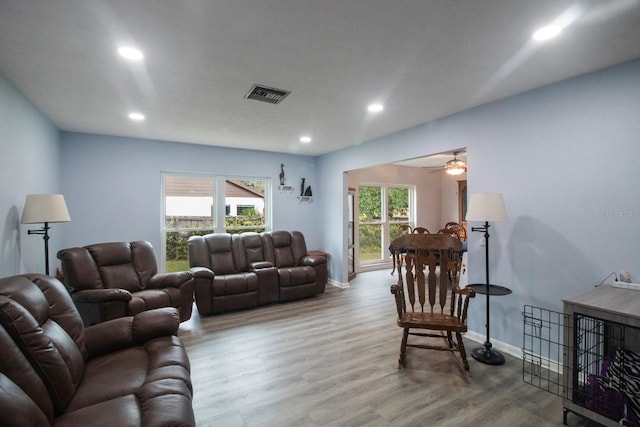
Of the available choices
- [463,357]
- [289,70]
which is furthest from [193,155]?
[463,357]

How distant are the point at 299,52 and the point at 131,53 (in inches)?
46.3

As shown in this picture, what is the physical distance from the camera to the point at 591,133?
7.97 ft

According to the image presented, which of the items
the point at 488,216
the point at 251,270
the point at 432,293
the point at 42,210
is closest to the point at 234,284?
the point at 251,270

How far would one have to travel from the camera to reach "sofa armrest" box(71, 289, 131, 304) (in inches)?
116

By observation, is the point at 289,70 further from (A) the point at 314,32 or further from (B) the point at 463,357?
(B) the point at 463,357

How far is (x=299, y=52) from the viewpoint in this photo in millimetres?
2127

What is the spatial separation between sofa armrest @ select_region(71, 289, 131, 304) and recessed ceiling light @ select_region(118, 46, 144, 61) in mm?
2181

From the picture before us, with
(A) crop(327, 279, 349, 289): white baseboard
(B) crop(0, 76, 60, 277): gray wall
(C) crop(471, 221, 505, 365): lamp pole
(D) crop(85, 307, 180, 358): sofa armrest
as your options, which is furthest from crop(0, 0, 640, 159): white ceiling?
(A) crop(327, 279, 349, 289): white baseboard

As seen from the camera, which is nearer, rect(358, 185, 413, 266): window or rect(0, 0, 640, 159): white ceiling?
rect(0, 0, 640, 159): white ceiling

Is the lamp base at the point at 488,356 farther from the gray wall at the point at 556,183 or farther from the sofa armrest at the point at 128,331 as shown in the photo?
the sofa armrest at the point at 128,331

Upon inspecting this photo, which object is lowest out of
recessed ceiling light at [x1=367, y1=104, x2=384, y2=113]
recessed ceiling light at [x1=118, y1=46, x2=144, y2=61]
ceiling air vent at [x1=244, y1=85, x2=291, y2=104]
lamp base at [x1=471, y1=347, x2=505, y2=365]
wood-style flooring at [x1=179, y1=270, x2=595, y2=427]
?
wood-style flooring at [x1=179, y1=270, x2=595, y2=427]

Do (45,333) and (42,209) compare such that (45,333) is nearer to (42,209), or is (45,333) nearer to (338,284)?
(42,209)

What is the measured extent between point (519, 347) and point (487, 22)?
2.82 meters

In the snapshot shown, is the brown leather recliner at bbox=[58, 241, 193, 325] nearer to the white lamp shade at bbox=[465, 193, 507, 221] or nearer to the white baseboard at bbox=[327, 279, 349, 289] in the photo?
the white baseboard at bbox=[327, 279, 349, 289]
